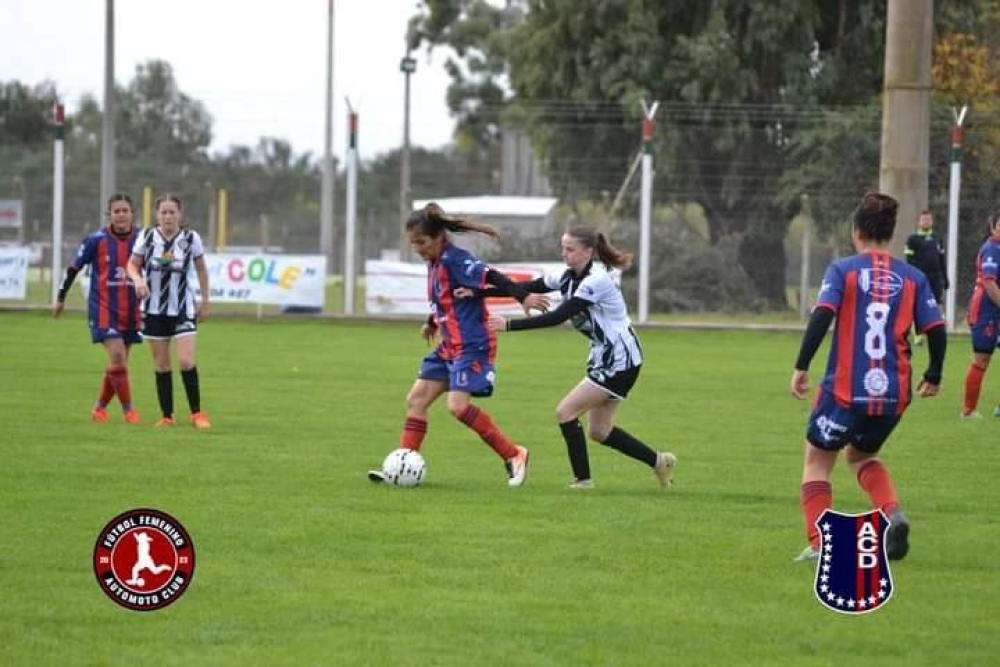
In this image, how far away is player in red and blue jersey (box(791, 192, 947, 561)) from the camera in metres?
7.74

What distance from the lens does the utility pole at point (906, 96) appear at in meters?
18.8

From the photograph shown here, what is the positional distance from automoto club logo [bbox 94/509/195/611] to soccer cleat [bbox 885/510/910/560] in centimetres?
348

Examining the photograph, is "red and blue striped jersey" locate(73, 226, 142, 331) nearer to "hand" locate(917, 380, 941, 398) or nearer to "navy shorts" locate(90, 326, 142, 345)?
"navy shorts" locate(90, 326, 142, 345)

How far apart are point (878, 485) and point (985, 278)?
7.54 meters

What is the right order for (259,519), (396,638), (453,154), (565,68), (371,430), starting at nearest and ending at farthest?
(396,638)
(259,519)
(371,430)
(565,68)
(453,154)

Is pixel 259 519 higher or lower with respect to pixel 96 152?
lower

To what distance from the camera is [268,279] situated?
2909 cm

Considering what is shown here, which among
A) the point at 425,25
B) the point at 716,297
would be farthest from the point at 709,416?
the point at 425,25

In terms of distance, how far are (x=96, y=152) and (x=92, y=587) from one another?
48.1 meters

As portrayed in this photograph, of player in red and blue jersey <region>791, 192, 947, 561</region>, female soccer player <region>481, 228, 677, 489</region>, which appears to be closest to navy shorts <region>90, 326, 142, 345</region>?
female soccer player <region>481, 228, 677, 489</region>

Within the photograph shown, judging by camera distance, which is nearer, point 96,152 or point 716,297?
point 716,297

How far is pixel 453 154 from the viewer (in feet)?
232

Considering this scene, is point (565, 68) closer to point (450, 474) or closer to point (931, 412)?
point (931, 412)

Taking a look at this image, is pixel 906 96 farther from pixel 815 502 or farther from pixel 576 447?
pixel 815 502
